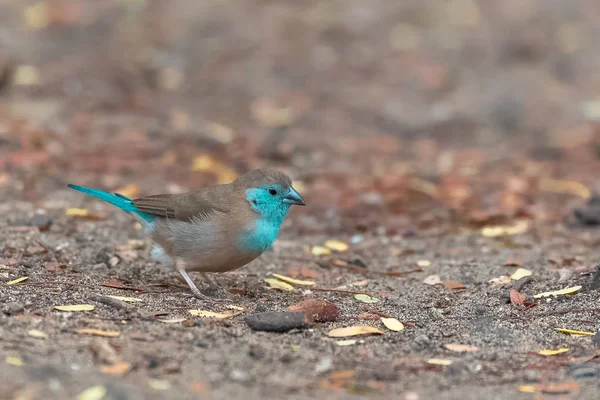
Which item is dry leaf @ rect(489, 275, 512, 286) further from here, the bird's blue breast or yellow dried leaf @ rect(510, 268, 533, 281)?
the bird's blue breast

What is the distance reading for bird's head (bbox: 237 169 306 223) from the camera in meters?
5.10

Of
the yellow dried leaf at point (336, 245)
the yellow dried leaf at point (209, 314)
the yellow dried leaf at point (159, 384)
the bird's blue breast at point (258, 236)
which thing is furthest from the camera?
the yellow dried leaf at point (336, 245)

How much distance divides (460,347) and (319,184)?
4024mm

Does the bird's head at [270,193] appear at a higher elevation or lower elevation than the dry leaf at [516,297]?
higher

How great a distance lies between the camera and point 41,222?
6.11 metres

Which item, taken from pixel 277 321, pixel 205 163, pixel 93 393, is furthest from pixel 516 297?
pixel 205 163

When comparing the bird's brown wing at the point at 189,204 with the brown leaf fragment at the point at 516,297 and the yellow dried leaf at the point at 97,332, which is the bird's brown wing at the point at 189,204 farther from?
the brown leaf fragment at the point at 516,297

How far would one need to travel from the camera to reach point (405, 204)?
7492mm

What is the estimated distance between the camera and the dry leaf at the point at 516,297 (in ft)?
15.8

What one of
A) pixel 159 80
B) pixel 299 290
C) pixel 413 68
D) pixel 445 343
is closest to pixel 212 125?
pixel 159 80

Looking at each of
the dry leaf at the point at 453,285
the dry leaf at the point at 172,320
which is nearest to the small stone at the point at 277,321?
the dry leaf at the point at 172,320

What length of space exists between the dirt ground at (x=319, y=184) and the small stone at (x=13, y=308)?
5 cm

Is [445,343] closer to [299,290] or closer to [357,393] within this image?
[357,393]

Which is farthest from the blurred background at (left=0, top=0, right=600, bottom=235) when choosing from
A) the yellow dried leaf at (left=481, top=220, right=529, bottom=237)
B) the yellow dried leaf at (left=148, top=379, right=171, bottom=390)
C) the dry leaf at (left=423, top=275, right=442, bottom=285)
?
→ the yellow dried leaf at (left=148, top=379, right=171, bottom=390)
